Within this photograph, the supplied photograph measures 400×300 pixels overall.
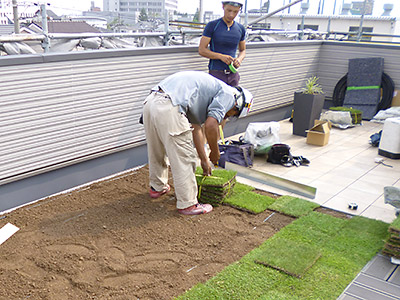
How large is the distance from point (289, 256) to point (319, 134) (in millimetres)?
3692

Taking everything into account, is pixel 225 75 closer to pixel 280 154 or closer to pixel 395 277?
pixel 280 154

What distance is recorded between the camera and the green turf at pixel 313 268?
2.90 meters

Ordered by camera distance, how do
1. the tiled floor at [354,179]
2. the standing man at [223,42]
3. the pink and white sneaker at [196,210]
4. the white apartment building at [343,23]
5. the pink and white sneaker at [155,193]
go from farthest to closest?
the white apartment building at [343,23], the standing man at [223,42], the pink and white sneaker at [155,193], the pink and white sneaker at [196,210], the tiled floor at [354,179]

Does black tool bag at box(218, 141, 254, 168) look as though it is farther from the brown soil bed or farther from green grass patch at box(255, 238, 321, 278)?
green grass patch at box(255, 238, 321, 278)

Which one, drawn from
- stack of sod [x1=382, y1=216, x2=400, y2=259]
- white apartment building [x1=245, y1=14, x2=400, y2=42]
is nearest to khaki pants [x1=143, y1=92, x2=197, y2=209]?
stack of sod [x1=382, y1=216, x2=400, y2=259]

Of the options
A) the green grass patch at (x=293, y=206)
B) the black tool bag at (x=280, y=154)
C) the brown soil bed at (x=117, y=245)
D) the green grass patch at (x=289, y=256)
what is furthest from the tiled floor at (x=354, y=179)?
the brown soil bed at (x=117, y=245)

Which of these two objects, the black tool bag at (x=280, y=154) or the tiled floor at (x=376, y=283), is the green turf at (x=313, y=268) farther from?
the black tool bag at (x=280, y=154)

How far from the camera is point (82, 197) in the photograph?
14.5 feet

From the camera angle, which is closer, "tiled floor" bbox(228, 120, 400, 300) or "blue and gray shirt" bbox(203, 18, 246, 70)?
"tiled floor" bbox(228, 120, 400, 300)

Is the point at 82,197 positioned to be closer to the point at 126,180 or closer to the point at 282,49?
the point at 126,180

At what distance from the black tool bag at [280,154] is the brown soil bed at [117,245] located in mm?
1663

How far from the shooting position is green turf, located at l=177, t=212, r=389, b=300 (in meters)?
2.90

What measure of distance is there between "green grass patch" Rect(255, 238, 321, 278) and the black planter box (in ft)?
12.9

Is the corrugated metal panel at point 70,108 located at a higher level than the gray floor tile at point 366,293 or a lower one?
higher
